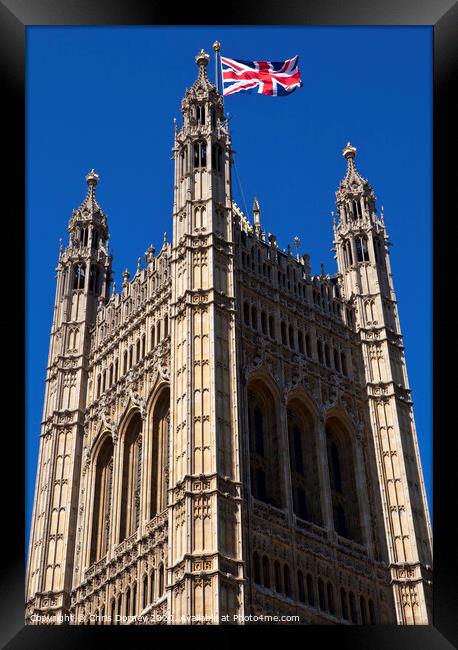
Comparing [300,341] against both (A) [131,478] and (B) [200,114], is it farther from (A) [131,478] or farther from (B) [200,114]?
(B) [200,114]

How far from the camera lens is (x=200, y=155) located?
49219mm

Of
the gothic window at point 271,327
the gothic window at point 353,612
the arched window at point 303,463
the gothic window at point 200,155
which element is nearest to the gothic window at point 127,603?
the arched window at point 303,463

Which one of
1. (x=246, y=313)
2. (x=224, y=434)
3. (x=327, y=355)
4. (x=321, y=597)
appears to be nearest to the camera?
(x=321, y=597)

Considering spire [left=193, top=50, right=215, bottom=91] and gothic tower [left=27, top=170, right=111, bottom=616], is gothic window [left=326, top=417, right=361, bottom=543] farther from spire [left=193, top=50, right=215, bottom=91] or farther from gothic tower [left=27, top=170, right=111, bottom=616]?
spire [left=193, top=50, right=215, bottom=91]

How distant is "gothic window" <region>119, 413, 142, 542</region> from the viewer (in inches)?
1687

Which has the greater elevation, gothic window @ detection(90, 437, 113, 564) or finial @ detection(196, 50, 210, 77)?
finial @ detection(196, 50, 210, 77)

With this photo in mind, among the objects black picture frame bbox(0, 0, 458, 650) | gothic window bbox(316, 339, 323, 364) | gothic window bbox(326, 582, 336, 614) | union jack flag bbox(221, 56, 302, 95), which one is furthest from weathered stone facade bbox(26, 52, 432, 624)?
black picture frame bbox(0, 0, 458, 650)

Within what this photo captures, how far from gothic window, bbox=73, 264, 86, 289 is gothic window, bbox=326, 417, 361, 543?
14624 mm

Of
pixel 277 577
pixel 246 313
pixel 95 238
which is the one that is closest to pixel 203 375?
Result: pixel 246 313

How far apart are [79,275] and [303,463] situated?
53.1ft

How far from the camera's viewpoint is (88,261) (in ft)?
180
